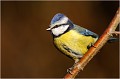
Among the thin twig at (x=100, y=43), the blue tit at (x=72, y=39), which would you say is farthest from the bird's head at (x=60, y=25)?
the thin twig at (x=100, y=43)

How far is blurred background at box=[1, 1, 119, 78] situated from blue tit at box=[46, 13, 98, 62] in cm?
225

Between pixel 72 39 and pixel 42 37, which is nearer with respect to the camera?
pixel 72 39

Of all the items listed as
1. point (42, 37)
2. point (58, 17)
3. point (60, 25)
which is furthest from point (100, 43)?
point (42, 37)

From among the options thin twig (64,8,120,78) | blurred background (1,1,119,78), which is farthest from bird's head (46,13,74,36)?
blurred background (1,1,119,78)

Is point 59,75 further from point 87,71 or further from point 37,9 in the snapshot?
point 37,9

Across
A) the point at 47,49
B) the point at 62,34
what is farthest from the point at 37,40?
the point at 62,34

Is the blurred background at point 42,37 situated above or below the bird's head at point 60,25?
below

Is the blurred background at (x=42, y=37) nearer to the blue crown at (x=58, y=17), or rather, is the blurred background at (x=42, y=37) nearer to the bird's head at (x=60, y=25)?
the bird's head at (x=60, y=25)

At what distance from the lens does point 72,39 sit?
139 cm

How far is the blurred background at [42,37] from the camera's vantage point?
3738mm

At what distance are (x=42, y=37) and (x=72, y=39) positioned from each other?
252 centimetres

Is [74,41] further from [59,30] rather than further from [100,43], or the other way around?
[100,43]

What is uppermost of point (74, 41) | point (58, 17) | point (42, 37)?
point (58, 17)

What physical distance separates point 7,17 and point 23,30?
10.4 inches
